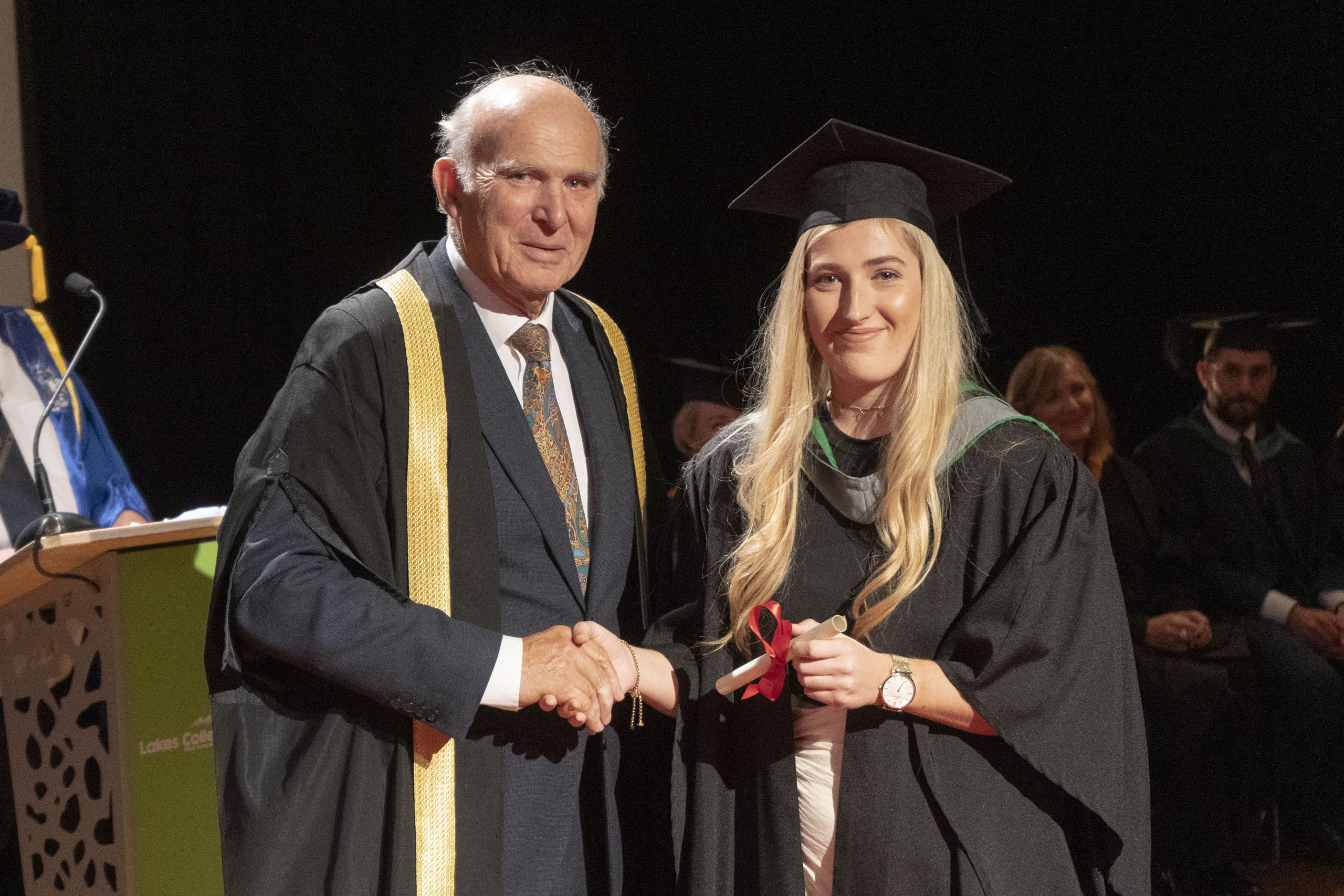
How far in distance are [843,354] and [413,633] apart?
2.66 feet

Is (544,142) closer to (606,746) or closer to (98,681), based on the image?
(606,746)

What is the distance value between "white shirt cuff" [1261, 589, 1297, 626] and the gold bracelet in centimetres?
300

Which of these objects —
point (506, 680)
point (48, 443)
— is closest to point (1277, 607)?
point (506, 680)

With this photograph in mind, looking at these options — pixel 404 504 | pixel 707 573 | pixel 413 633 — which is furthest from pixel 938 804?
pixel 404 504

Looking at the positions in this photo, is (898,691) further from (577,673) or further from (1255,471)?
(1255,471)

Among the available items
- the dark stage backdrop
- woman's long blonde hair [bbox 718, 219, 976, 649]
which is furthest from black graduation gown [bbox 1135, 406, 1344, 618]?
woman's long blonde hair [bbox 718, 219, 976, 649]

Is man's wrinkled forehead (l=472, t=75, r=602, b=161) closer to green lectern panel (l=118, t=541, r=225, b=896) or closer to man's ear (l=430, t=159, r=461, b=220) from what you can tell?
man's ear (l=430, t=159, r=461, b=220)

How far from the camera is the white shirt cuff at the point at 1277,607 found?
4.29 meters

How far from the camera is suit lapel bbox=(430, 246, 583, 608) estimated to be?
6.99 feet

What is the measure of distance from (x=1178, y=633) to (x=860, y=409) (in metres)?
2.59

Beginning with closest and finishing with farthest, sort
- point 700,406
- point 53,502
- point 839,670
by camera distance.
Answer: point 839,670 → point 53,502 → point 700,406

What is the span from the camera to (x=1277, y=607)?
4312 mm

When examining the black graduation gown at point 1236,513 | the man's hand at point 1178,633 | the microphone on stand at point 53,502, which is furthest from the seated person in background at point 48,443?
the black graduation gown at point 1236,513

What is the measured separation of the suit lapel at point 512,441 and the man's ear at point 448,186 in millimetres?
170
